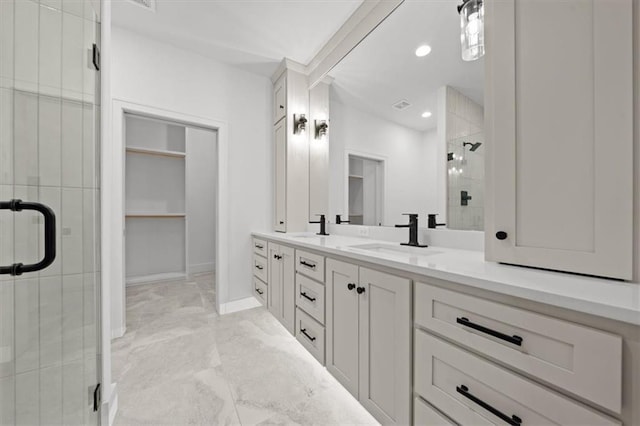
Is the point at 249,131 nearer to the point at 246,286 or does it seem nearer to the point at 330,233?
the point at 330,233

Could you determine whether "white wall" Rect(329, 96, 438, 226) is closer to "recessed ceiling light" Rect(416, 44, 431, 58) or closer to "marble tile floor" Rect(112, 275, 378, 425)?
"recessed ceiling light" Rect(416, 44, 431, 58)

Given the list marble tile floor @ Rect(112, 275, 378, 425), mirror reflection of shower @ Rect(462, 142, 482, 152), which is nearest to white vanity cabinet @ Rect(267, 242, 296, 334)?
marble tile floor @ Rect(112, 275, 378, 425)

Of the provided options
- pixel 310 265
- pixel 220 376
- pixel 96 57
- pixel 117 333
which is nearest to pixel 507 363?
pixel 310 265

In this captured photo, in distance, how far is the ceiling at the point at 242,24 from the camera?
201 centimetres

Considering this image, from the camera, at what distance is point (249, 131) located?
2902 millimetres

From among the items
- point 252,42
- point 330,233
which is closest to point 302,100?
point 252,42

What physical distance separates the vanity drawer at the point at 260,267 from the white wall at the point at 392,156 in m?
0.91

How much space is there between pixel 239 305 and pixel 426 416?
2.31 m

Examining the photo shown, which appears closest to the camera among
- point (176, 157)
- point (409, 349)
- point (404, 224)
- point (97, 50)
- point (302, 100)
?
point (409, 349)

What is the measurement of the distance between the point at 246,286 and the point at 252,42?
2.62m

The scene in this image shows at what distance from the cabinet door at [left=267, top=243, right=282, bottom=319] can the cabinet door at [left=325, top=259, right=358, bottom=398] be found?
0.76m

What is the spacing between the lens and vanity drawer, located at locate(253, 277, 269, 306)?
245 centimetres

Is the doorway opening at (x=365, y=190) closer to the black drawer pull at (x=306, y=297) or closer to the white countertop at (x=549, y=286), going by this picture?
the black drawer pull at (x=306, y=297)

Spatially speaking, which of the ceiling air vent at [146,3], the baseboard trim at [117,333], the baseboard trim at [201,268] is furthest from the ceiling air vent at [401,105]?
the baseboard trim at [201,268]
